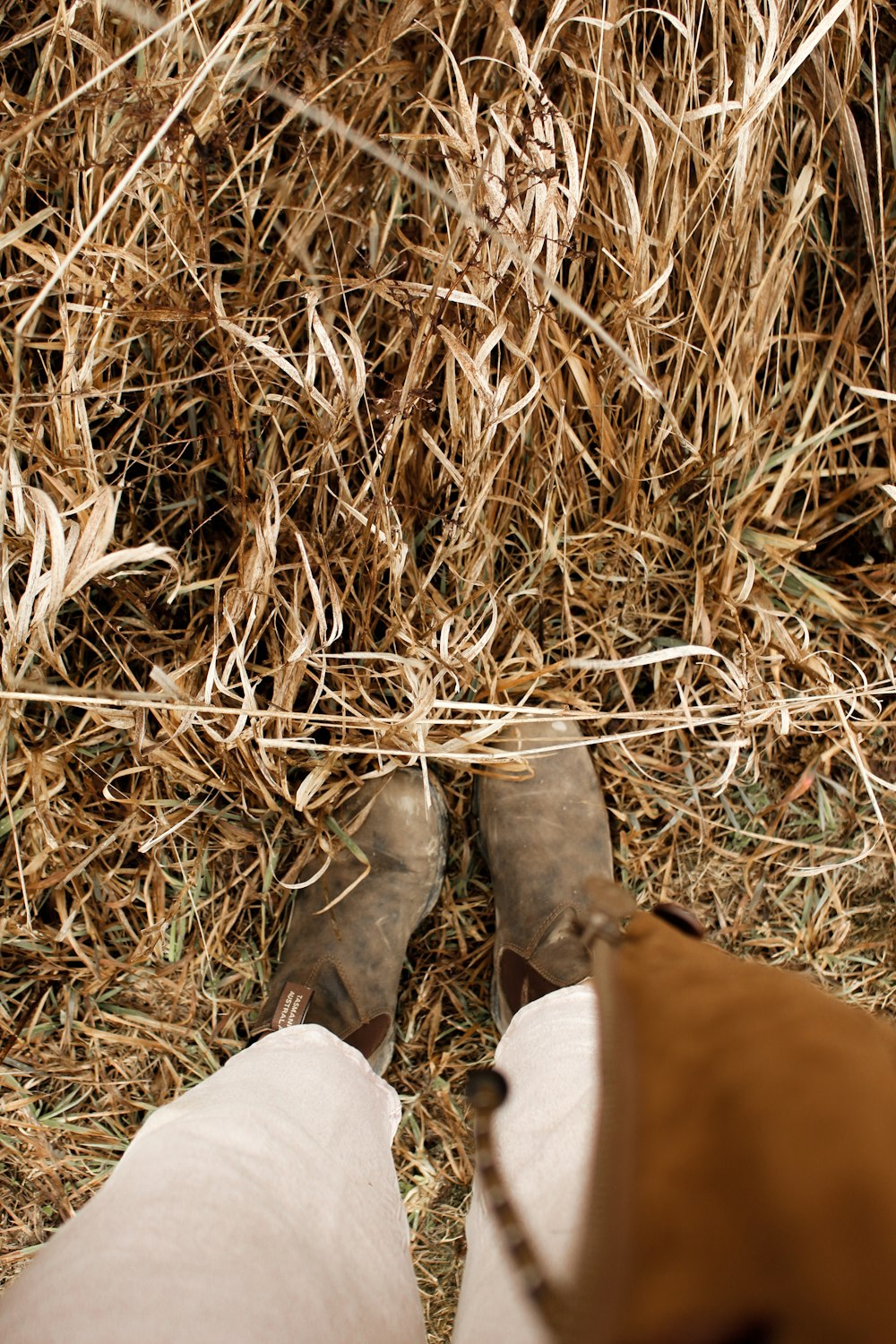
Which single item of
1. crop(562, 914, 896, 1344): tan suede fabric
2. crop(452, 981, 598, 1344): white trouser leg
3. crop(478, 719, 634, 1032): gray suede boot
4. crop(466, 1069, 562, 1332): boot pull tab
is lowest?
crop(478, 719, 634, 1032): gray suede boot

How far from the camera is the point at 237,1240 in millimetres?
539

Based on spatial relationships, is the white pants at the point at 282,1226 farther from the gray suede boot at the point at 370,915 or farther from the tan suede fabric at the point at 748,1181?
the gray suede boot at the point at 370,915

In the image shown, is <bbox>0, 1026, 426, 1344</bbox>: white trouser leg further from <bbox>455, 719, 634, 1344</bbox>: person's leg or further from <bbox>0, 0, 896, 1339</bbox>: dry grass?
<bbox>0, 0, 896, 1339</bbox>: dry grass

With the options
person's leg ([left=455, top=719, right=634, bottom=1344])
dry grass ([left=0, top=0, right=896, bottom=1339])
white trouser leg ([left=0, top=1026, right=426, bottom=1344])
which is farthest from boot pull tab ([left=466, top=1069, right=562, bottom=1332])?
dry grass ([left=0, top=0, right=896, bottom=1339])

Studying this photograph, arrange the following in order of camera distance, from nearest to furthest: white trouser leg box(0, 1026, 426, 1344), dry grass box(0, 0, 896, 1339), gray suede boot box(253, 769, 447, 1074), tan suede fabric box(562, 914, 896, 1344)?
tan suede fabric box(562, 914, 896, 1344) < white trouser leg box(0, 1026, 426, 1344) < dry grass box(0, 0, 896, 1339) < gray suede boot box(253, 769, 447, 1074)

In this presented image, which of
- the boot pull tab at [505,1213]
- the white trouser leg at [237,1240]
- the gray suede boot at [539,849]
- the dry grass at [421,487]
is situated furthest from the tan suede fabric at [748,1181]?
the gray suede boot at [539,849]

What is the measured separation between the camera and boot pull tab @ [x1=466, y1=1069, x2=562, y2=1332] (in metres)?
0.34

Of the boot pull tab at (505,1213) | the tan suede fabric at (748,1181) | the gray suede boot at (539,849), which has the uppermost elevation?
the tan suede fabric at (748,1181)

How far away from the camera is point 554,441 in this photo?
0.90 meters

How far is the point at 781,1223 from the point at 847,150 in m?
0.95

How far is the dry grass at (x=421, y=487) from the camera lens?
791 mm

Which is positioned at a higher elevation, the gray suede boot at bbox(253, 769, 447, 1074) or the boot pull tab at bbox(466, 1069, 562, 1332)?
the boot pull tab at bbox(466, 1069, 562, 1332)

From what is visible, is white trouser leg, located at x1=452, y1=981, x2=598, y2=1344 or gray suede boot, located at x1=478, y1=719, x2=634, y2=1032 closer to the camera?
white trouser leg, located at x1=452, y1=981, x2=598, y2=1344

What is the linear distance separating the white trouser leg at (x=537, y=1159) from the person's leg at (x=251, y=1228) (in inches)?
3.0
